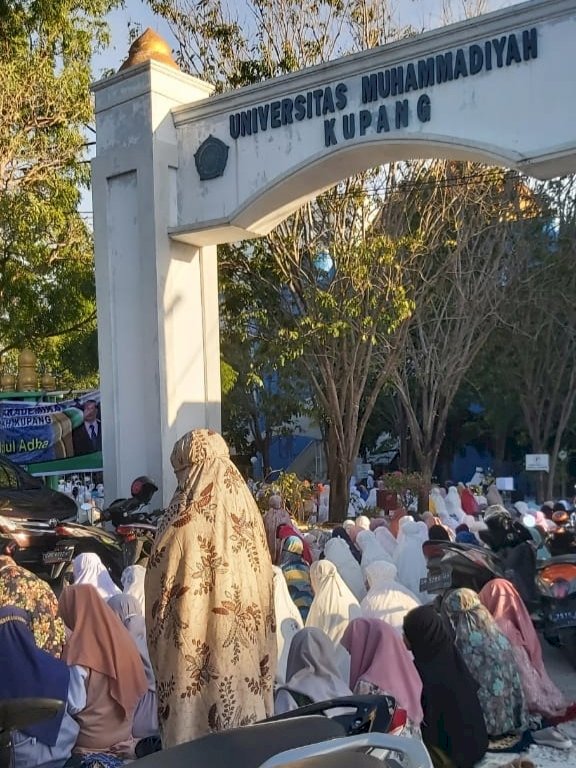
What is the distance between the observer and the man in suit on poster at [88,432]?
536 inches

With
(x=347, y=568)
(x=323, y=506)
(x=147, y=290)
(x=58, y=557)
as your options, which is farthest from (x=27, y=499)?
(x=323, y=506)

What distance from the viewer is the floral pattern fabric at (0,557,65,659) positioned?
3840mm

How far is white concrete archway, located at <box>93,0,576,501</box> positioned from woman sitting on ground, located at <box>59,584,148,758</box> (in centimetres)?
448

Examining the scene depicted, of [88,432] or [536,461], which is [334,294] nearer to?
[88,432]

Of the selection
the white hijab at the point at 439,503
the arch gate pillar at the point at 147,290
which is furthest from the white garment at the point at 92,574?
the white hijab at the point at 439,503

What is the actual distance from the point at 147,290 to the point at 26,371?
6.49 meters

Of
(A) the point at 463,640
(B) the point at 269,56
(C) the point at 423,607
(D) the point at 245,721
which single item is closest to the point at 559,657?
(A) the point at 463,640

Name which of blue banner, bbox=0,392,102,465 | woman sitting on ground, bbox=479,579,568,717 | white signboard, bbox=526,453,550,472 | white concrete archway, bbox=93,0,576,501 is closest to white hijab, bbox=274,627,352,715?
woman sitting on ground, bbox=479,579,568,717

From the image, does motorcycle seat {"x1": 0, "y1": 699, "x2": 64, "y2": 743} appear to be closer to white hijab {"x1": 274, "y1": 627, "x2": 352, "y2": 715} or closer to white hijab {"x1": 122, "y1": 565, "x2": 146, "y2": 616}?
white hijab {"x1": 274, "y1": 627, "x2": 352, "y2": 715}

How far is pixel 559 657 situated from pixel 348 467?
6.43m

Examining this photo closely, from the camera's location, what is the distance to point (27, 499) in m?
9.30

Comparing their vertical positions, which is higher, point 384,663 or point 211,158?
point 211,158

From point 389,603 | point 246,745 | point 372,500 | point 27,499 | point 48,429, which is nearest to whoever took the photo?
point 246,745

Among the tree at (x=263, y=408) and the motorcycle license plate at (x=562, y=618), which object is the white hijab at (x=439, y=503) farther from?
the tree at (x=263, y=408)
